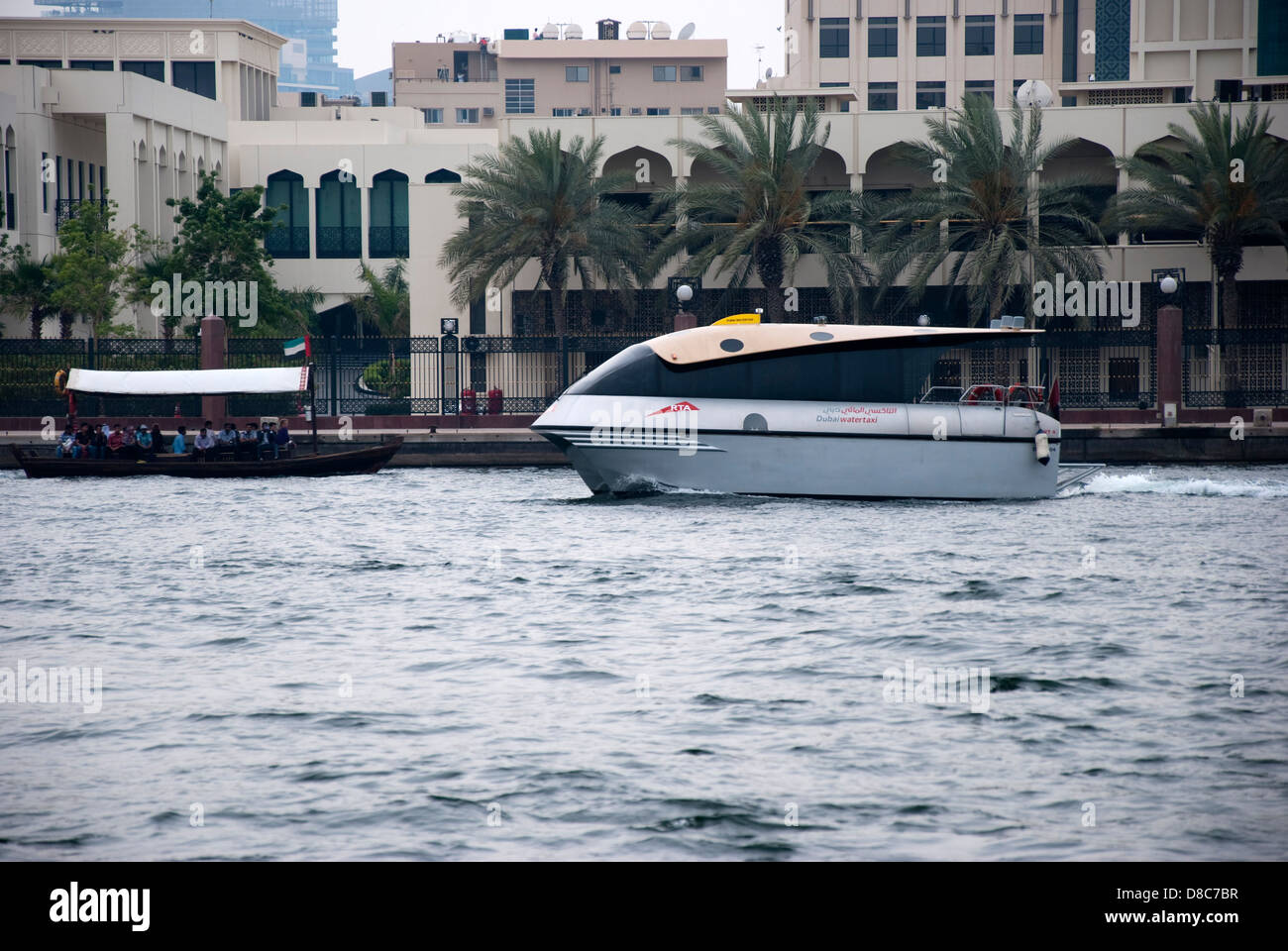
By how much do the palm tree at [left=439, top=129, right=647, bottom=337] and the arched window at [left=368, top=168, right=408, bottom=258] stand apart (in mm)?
17773

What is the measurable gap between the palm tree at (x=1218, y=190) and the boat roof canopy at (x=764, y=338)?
18911mm

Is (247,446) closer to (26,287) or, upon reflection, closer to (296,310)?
(26,287)

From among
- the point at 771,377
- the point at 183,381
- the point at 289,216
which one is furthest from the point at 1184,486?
the point at 289,216

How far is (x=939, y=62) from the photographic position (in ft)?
210

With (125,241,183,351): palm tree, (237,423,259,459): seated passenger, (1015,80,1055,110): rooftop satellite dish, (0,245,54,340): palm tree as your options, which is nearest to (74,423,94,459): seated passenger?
(237,423,259,459): seated passenger

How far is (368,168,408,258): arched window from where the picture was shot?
59625mm

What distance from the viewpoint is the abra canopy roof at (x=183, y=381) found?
33.9 metres

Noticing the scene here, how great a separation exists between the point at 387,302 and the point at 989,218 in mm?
22187

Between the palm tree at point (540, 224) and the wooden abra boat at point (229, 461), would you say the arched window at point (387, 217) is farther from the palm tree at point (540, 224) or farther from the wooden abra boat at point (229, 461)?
the wooden abra boat at point (229, 461)

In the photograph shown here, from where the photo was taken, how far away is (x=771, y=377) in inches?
926

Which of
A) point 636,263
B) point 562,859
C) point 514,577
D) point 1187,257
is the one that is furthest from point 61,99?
point 562,859

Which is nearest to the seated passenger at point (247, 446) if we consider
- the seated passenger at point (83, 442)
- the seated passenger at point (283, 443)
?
the seated passenger at point (283, 443)

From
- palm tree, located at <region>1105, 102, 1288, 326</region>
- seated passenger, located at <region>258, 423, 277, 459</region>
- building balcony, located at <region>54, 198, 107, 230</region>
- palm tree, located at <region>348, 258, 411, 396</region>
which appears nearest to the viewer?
seated passenger, located at <region>258, 423, 277, 459</region>

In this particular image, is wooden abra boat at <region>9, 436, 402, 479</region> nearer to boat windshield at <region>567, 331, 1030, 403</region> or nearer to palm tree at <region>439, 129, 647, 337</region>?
boat windshield at <region>567, 331, 1030, 403</region>
